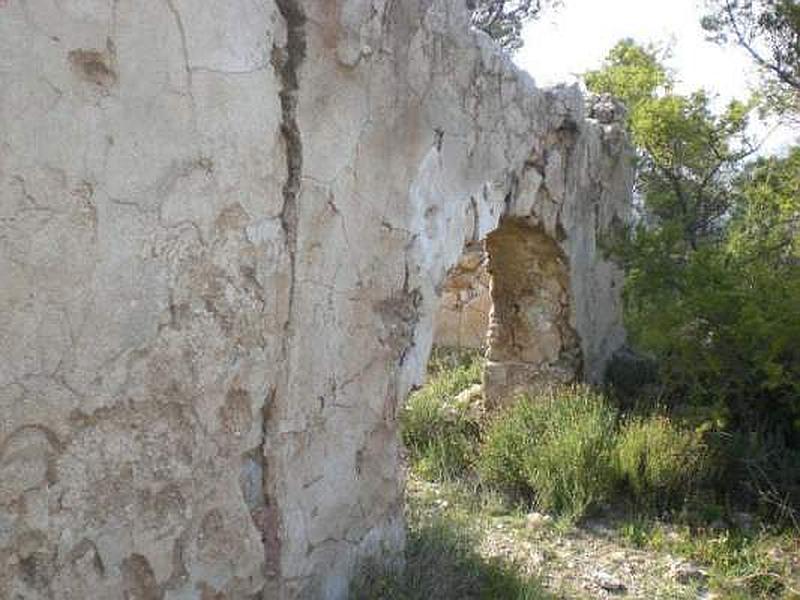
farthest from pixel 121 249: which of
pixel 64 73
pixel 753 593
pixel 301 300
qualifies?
pixel 753 593

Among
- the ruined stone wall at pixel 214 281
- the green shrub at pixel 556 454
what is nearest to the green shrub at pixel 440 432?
the green shrub at pixel 556 454

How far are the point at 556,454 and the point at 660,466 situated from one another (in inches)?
22.2

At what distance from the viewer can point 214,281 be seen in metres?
2.34

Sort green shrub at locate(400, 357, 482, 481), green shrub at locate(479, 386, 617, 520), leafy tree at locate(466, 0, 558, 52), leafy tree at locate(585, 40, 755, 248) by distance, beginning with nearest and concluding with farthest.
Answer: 1. green shrub at locate(479, 386, 617, 520)
2. green shrub at locate(400, 357, 482, 481)
3. leafy tree at locate(585, 40, 755, 248)
4. leafy tree at locate(466, 0, 558, 52)

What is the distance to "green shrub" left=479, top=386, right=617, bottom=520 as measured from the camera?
475cm

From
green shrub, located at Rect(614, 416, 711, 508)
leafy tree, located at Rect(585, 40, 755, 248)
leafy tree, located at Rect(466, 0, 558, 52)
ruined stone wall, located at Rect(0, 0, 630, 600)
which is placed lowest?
green shrub, located at Rect(614, 416, 711, 508)

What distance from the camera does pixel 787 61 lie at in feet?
25.1

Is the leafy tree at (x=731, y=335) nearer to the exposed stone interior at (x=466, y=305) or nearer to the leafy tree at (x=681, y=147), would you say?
the leafy tree at (x=681, y=147)

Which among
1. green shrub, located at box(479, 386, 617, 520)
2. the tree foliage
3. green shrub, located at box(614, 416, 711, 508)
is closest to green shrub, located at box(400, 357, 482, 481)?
green shrub, located at box(479, 386, 617, 520)

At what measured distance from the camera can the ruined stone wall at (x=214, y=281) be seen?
1.87 m

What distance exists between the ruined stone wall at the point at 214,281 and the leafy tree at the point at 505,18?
10077 millimetres

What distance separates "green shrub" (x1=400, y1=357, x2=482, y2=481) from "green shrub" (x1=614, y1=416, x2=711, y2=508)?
964mm

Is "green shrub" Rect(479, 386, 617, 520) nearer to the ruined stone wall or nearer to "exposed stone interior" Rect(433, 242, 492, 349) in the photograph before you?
the ruined stone wall

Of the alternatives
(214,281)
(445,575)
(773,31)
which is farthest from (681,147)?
(214,281)
